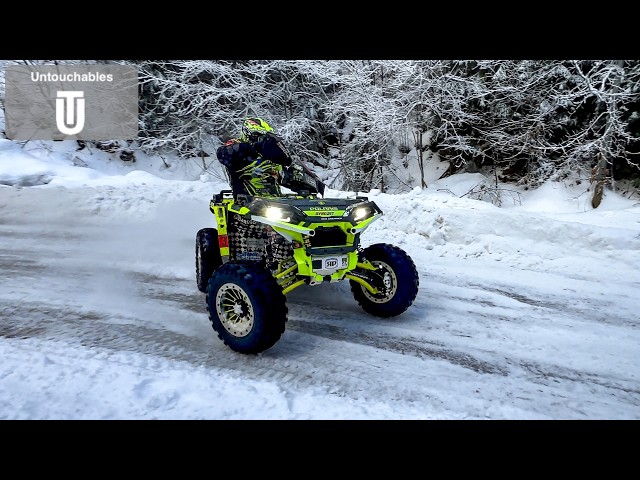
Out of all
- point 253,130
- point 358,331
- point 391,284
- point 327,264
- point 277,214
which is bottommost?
point 358,331

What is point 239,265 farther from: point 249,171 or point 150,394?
point 249,171

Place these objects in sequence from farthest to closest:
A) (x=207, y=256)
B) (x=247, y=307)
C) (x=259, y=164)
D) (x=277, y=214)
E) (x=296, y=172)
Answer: (x=296, y=172) → (x=207, y=256) → (x=259, y=164) → (x=277, y=214) → (x=247, y=307)

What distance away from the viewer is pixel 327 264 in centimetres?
391

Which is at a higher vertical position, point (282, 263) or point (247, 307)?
point (282, 263)

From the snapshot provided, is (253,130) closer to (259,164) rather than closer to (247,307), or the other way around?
(259,164)

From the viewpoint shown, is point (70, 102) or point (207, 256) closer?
point (207, 256)

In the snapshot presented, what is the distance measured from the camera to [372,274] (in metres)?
4.52

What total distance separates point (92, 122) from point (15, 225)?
7.88 meters

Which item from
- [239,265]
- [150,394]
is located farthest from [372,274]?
[150,394]

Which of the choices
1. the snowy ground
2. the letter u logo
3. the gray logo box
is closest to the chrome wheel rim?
the snowy ground

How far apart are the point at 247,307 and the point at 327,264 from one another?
824 millimetres

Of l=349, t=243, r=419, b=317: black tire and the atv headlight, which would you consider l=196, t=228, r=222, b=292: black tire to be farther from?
l=349, t=243, r=419, b=317: black tire

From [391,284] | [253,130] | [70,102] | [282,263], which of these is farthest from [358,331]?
[70,102]

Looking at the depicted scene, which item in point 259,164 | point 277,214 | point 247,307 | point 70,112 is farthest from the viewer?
point 70,112
